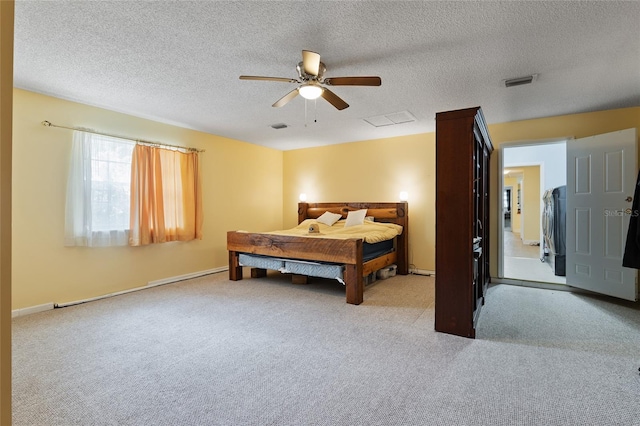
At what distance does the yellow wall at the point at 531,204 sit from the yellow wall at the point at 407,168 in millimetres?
4927

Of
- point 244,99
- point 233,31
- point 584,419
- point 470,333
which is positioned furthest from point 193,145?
point 584,419

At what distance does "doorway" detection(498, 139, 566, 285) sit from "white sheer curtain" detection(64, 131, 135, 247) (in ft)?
17.1

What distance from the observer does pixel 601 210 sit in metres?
3.60

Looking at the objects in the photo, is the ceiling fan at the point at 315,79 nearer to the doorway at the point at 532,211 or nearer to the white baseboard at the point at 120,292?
the doorway at the point at 532,211

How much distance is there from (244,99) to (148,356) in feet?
8.86

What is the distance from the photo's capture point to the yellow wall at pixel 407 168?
3982 millimetres

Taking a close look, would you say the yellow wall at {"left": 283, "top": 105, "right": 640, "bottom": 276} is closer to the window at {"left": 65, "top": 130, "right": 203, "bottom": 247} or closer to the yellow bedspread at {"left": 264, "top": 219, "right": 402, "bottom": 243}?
the yellow bedspread at {"left": 264, "top": 219, "right": 402, "bottom": 243}

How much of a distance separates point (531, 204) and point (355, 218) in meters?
6.08

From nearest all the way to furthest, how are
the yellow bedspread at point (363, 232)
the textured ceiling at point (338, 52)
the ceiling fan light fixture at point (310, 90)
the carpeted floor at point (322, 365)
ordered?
the carpeted floor at point (322, 365)
the textured ceiling at point (338, 52)
the ceiling fan light fixture at point (310, 90)
the yellow bedspread at point (363, 232)

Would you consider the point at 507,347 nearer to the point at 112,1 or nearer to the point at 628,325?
the point at 628,325

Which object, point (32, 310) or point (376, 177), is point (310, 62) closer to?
point (376, 177)

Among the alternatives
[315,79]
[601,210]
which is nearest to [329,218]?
[315,79]

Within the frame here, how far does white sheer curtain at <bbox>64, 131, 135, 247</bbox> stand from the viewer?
342 centimetres

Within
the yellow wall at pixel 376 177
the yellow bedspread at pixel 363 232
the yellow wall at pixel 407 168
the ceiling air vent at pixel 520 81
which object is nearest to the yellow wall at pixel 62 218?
the yellow bedspread at pixel 363 232
